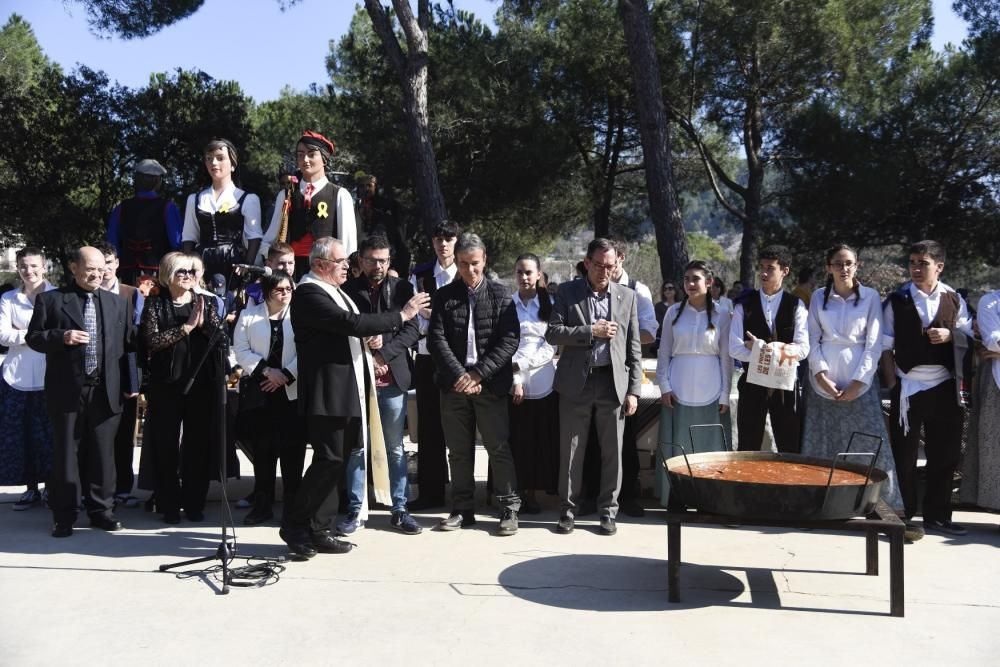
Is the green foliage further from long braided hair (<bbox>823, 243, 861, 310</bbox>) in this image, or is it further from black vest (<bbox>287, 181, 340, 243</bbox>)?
long braided hair (<bbox>823, 243, 861, 310</bbox>)

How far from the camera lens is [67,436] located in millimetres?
5559

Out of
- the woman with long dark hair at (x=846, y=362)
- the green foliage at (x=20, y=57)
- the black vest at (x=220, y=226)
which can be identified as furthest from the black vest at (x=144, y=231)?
the green foliage at (x=20, y=57)

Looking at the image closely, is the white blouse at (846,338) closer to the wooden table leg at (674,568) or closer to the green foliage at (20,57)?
the wooden table leg at (674,568)

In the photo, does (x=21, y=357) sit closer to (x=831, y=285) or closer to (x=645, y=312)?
(x=645, y=312)

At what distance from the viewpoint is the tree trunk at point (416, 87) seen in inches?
524

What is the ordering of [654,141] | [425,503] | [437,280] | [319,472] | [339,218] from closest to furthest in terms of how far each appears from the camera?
[319,472]
[437,280]
[425,503]
[339,218]
[654,141]

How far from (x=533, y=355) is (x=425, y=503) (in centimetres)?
130

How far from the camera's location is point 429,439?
6309 millimetres

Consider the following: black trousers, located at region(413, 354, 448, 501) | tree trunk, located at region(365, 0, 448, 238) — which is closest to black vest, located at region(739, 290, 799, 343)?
black trousers, located at region(413, 354, 448, 501)

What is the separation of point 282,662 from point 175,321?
2860 millimetres

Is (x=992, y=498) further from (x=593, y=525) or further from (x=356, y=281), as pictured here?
(x=356, y=281)

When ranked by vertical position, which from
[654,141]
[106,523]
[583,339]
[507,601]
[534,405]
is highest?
[654,141]

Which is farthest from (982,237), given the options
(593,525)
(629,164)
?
(593,525)

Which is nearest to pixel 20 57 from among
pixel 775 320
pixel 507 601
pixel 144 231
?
pixel 144 231
